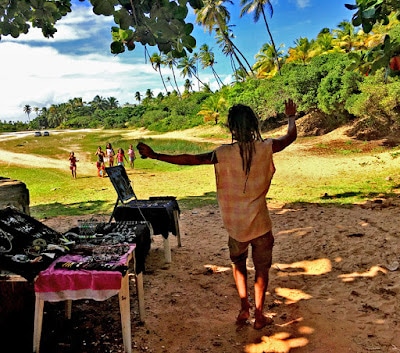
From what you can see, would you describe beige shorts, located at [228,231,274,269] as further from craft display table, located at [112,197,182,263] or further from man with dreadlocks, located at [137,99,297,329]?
craft display table, located at [112,197,182,263]

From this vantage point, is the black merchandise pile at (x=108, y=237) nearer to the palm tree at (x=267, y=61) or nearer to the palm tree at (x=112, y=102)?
the palm tree at (x=267, y=61)

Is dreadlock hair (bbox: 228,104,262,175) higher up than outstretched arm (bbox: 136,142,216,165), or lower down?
higher up

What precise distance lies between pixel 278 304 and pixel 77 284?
214cm

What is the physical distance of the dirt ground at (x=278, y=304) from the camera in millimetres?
3152

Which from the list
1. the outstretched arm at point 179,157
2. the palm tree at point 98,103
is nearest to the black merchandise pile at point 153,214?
the outstretched arm at point 179,157

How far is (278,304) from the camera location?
3934 mm

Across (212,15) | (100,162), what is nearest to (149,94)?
(212,15)

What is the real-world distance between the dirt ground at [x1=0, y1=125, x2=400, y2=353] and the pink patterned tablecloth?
1.98 feet

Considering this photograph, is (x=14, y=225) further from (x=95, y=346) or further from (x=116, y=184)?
(x=116, y=184)

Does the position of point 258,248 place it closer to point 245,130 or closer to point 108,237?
point 245,130

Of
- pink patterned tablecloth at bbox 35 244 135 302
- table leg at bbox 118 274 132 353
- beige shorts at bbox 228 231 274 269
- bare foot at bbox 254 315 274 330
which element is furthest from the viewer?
bare foot at bbox 254 315 274 330

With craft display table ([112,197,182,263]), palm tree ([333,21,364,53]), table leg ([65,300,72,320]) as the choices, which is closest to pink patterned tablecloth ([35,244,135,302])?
table leg ([65,300,72,320])

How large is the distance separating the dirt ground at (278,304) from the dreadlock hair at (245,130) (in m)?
1.54

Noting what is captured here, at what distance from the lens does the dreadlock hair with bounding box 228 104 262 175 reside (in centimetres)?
292
